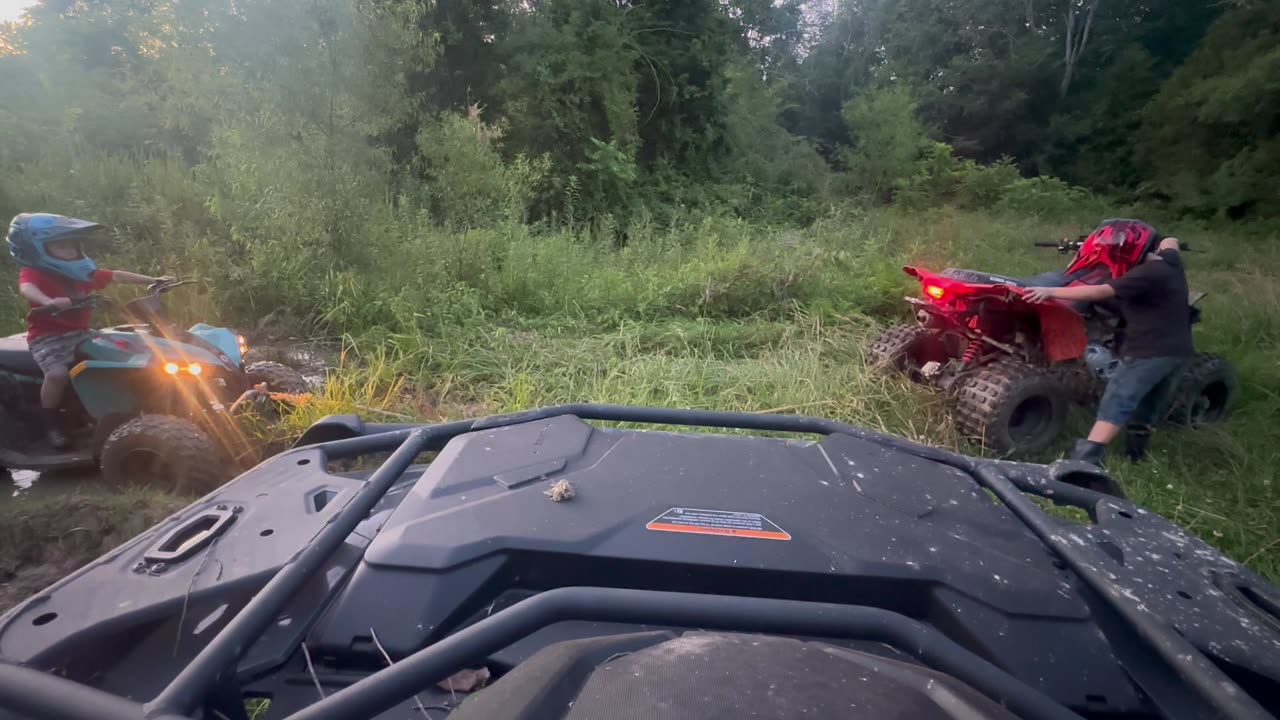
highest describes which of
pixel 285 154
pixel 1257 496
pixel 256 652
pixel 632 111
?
pixel 632 111

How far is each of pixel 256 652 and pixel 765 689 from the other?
934 mm

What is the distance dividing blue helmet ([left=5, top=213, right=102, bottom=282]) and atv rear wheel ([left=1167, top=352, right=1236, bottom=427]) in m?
6.39

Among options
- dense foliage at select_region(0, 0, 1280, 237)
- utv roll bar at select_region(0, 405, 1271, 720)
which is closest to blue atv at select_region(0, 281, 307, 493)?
dense foliage at select_region(0, 0, 1280, 237)

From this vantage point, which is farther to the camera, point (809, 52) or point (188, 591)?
point (809, 52)

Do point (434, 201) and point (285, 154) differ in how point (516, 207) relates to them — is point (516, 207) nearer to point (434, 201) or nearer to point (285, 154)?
point (434, 201)

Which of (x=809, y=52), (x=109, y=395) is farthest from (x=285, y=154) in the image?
(x=809, y=52)

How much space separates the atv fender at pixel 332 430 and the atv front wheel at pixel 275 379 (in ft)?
7.23

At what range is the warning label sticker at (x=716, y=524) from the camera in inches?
61.1

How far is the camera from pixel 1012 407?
4109 mm

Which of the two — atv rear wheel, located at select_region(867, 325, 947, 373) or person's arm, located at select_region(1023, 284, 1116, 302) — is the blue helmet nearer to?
atv rear wheel, located at select_region(867, 325, 947, 373)

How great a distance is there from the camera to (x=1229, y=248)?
11.4 m

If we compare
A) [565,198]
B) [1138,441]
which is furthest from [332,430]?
[565,198]

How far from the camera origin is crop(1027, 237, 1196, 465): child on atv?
13.1ft

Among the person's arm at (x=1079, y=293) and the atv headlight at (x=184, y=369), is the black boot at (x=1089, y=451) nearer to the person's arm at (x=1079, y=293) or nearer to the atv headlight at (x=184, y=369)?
the person's arm at (x=1079, y=293)
